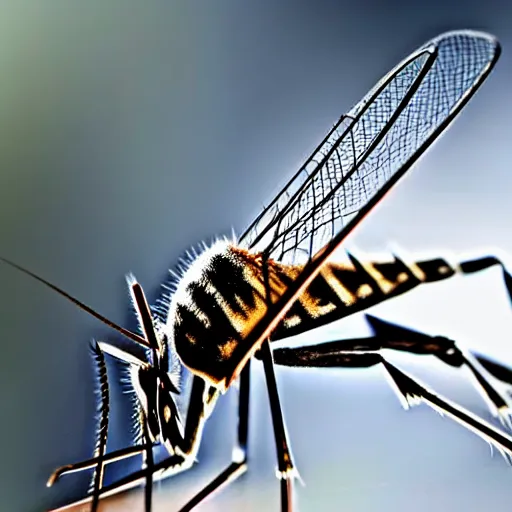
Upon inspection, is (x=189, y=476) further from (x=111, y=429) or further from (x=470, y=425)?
(x=470, y=425)

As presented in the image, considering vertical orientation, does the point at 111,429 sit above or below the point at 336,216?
below

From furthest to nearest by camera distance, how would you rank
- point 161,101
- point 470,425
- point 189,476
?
point 161,101 → point 189,476 → point 470,425

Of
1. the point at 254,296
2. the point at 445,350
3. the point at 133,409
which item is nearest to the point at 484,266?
the point at 445,350

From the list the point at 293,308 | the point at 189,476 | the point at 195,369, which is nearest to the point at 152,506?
the point at 189,476

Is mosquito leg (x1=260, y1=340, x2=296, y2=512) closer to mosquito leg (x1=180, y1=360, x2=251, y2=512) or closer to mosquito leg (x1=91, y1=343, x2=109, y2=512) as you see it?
mosquito leg (x1=180, y1=360, x2=251, y2=512)

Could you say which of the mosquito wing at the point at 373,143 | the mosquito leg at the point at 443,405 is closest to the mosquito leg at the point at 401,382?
the mosquito leg at the point at 443,405
